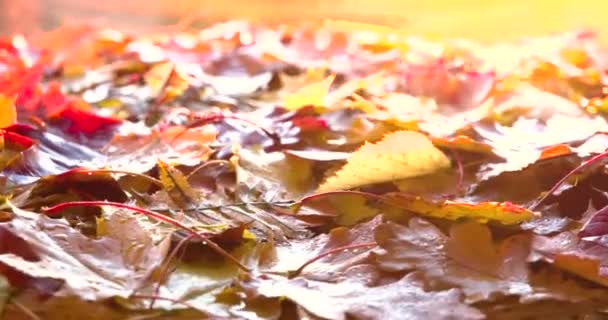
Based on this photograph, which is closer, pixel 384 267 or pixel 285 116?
pixel 384 267

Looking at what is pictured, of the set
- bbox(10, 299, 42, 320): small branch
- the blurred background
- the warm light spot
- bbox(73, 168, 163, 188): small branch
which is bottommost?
the blurred background

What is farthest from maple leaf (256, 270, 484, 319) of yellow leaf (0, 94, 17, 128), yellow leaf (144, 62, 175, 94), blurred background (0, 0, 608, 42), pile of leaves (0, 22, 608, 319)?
blurred background (0, 0, 608, 42)

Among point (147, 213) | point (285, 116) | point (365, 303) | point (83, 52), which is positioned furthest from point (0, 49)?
point (365, 303)

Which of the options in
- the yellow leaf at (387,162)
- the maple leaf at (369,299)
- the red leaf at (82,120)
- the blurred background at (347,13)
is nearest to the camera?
the maple leaf at (369,299)

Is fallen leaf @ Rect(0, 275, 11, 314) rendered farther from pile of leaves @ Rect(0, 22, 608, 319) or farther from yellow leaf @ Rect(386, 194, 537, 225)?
yellow leaf @ Rect(386, 194, 537, 225)

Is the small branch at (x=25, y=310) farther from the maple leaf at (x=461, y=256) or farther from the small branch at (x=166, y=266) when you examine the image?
the maple leaf at (x=461, y=256)

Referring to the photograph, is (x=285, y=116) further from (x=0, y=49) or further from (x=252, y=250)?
(x=0, y=49)

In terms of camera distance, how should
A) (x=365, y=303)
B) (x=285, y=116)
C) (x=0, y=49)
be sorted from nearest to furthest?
1. (x=365, y=303)
2. (x=285, y=116)
3. (x=0, y=49)

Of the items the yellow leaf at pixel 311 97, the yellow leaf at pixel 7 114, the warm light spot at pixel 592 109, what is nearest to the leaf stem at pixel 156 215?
the yellow leaf at pixel 7 114
